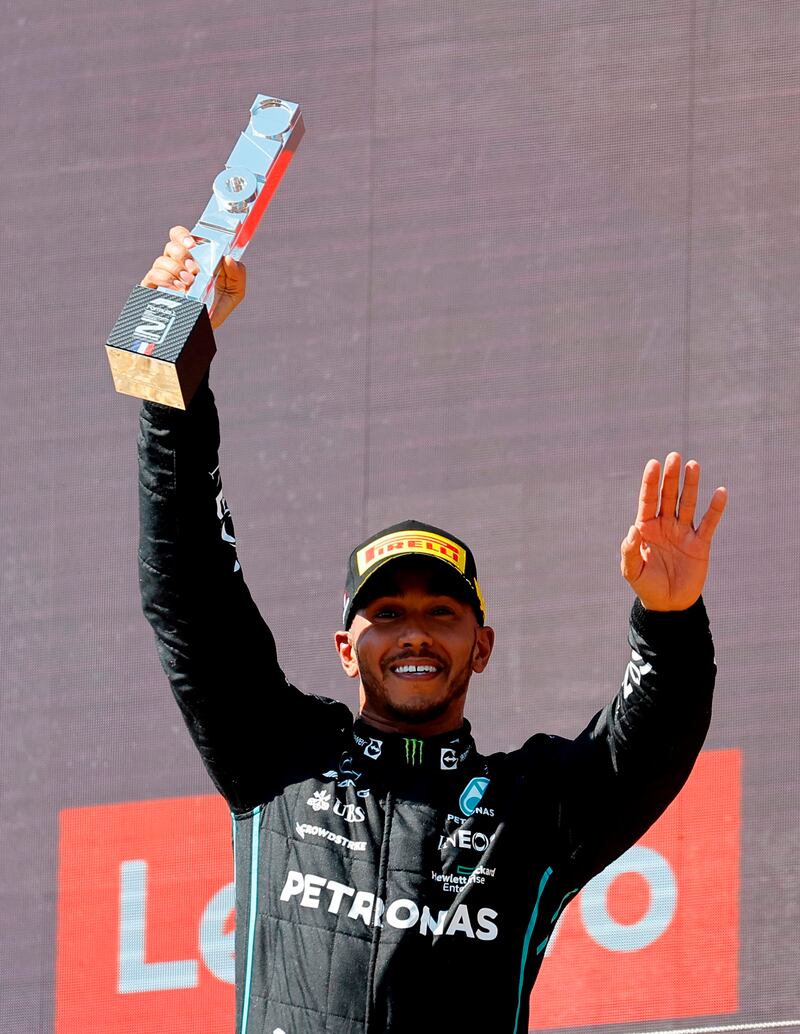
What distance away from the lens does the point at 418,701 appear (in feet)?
8.26

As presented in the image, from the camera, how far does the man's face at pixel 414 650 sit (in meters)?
2.53

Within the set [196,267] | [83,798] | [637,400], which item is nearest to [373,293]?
[637,400]

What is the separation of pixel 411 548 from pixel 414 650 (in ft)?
0.42

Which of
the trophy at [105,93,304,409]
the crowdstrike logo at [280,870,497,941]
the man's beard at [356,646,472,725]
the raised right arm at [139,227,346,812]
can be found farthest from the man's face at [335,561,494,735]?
the trophy at [105,93,304,409]

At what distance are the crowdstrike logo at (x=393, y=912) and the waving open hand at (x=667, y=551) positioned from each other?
0.39 m

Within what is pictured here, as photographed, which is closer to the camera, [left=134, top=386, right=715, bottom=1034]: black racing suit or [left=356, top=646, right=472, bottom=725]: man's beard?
[left=134, top=386, right=715, bottom=1034]: black racing suit

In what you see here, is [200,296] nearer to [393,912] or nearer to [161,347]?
[161,347]

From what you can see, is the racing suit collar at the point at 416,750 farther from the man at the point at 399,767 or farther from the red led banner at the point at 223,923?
the red led banner at the point at 223,923

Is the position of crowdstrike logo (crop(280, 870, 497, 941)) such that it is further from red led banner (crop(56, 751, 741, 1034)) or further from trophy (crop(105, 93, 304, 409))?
red led banner (crop(56, 751, 741, 1034))

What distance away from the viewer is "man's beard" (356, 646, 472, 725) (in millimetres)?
2518

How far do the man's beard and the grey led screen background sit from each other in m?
1.77

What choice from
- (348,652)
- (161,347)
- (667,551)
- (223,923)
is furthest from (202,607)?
(223,923)

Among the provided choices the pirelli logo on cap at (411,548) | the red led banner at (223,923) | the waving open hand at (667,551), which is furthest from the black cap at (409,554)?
the red led banner at (223,923)

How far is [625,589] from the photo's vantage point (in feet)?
14.8
